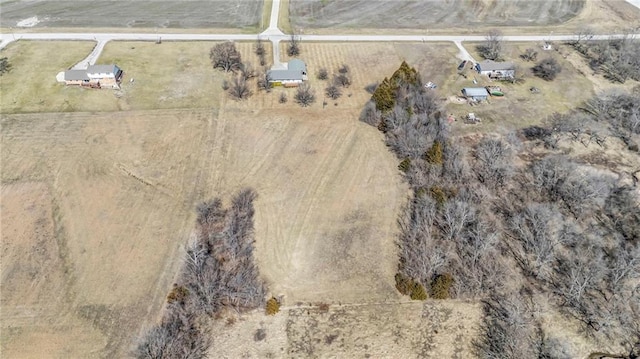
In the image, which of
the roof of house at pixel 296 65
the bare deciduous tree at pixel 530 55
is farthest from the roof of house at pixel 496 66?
the roof of house at pixel 296 65

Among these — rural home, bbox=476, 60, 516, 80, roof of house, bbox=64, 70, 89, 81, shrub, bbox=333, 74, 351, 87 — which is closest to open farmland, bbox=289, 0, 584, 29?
rural home, bbox=476, 60, 516, 80

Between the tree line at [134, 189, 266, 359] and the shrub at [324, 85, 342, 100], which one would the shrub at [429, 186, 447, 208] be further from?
the shrub at [324, 85, 342, 100]

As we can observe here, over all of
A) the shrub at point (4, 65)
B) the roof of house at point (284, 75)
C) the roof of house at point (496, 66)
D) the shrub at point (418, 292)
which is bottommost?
the shrub at point (418, 292)

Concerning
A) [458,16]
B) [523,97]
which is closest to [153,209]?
[523,97]

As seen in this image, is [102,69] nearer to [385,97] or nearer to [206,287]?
[385,97]

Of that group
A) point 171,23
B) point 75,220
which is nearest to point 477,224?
point 75,220

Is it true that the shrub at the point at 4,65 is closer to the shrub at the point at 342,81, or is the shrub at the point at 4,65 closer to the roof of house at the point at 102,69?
the roof of house at the point at 102,69
